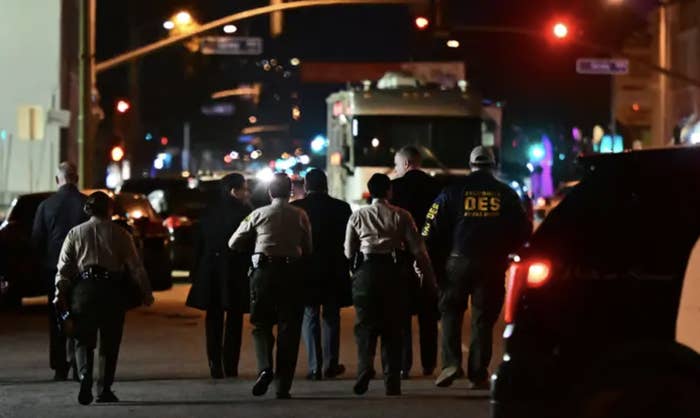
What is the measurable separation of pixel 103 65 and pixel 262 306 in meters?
18.2

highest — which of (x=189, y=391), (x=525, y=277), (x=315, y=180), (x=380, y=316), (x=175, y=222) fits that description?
(x=315, y=180)

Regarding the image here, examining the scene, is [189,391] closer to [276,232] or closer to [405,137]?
[276,232]

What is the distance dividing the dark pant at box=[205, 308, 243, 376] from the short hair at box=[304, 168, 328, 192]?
49.0 inches

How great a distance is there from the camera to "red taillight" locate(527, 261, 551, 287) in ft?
23.9

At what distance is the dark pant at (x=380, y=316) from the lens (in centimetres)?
1115

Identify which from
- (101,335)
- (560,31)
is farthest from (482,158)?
(560,31)

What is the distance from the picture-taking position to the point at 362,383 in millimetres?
11109

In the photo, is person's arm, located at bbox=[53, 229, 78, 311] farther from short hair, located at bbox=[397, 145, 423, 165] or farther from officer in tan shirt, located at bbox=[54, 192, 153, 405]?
short hair, located at bbox=[397, 145, 423, 165]

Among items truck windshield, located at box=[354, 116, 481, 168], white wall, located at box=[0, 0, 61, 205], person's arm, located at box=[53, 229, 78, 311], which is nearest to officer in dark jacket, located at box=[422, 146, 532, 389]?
person's arm, located at box=[53, 229, 78, 311]

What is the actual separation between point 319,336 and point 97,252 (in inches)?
93.4

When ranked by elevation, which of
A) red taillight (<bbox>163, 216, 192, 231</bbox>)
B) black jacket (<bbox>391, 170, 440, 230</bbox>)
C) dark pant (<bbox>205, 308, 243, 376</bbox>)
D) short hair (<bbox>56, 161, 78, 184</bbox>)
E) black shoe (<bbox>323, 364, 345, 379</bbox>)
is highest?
short hair (<bbox>56, 161, 78, 184</bbox>)

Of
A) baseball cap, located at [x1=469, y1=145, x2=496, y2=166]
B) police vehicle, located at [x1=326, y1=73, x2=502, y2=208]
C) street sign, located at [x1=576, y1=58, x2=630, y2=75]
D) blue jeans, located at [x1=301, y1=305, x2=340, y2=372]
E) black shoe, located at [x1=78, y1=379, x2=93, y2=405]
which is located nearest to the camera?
black shoe, located at [x1=78, y1=379, x2=93, y2=405]

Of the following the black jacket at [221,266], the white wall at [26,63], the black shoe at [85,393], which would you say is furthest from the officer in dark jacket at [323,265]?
the white wall at [26,63]

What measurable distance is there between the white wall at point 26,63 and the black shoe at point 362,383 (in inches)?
968
